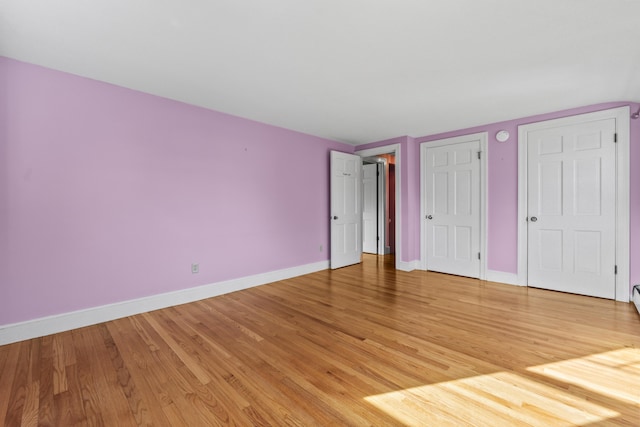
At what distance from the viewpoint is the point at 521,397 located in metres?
1.63

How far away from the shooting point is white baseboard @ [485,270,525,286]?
3.93 meters

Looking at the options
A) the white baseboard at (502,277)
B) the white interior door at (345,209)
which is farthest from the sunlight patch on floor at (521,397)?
the white interior door at (345,209)

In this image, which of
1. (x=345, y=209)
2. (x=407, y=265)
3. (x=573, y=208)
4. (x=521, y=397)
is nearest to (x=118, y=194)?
(x=345, y=209)

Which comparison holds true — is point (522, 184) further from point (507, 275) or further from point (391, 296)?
point (391, 296)

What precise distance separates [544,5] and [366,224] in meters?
5.02

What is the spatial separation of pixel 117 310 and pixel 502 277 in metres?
4.82

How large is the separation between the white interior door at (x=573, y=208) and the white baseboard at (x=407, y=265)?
1598 millimetres

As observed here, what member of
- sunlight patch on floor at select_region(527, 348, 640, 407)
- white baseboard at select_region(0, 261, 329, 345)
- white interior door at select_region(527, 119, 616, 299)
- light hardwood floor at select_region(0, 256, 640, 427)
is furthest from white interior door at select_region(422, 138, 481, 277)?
white baseboard at select_region(0, 261, 329, 345)

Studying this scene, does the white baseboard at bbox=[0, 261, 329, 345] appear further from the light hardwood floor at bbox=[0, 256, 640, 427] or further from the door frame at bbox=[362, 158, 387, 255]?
the door frame at bbox=[362, 158, 387, 255]

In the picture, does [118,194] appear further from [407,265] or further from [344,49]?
[407,265]

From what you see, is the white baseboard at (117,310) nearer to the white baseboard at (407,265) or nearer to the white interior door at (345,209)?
the white interior door at (345,209)

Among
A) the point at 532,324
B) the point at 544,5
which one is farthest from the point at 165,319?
the point at 544,5

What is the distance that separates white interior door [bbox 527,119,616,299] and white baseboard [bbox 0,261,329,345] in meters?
3.73

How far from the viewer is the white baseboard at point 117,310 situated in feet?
7.73
